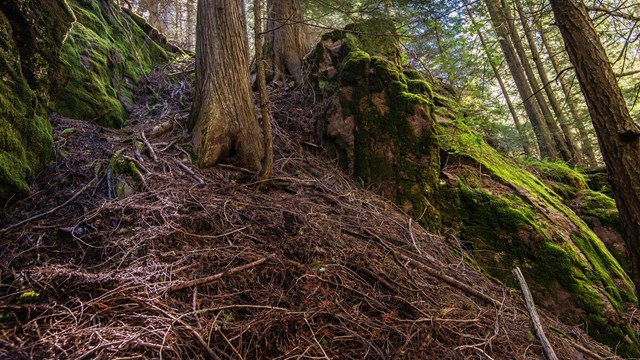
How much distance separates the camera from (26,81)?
2984 millimetres

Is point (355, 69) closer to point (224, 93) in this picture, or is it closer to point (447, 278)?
point (224, 93)

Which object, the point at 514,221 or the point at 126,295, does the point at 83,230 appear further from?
the point at 514,221

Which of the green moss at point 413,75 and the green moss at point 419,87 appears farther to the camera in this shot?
the green moss at point 413,75

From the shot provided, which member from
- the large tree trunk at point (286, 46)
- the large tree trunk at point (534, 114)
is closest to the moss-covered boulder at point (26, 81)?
the large tree trunk at point (286, 46)

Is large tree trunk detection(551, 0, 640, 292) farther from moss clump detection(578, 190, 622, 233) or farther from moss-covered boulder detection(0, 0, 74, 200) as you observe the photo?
moss-covered boulder detection(0, 0, 74, 200)

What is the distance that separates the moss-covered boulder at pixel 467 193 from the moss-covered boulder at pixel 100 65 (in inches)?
134

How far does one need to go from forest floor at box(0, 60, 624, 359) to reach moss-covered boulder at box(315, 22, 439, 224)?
2.92 ft

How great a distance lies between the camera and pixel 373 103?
528cm

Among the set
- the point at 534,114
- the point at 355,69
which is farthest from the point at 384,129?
the point at 534,114

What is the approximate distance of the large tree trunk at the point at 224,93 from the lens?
4164mm

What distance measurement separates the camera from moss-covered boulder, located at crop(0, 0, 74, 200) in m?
2.69

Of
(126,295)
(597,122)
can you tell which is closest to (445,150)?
(597,122)

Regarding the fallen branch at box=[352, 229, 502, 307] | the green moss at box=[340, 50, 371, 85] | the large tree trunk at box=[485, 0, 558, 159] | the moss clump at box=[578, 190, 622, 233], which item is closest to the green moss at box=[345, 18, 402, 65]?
the green moss at box=[340, 50, 371, 85]

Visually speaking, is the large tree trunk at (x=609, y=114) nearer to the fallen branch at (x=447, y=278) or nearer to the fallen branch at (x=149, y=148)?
the fallen branch at (x=447, y=278)
